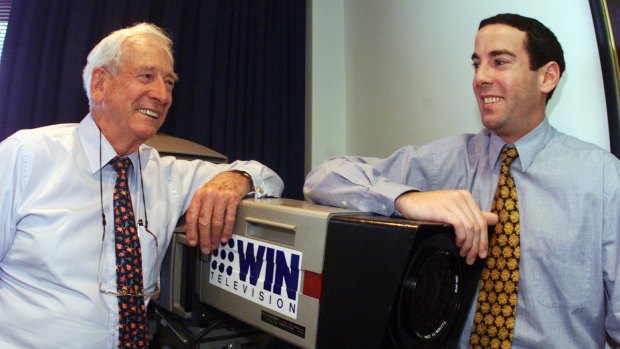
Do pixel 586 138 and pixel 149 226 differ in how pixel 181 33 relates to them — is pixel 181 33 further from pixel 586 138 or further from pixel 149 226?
pixel 586 138

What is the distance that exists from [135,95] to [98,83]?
0.12 meters

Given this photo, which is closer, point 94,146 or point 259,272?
point 259,272

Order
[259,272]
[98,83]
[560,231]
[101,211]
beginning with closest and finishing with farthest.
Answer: [259,272] < [560,231] < [101,211] < [98,83]

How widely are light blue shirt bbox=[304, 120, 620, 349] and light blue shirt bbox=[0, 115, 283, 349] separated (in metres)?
0.34

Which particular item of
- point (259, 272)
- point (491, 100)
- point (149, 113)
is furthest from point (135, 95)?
point (491, 100)

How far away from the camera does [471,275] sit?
829 millimetres

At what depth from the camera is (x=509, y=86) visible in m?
1.02

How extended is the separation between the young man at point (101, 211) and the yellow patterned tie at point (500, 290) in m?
0.56

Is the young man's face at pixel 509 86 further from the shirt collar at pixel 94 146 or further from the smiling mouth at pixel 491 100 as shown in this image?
the shirt collar at pixel 94 146

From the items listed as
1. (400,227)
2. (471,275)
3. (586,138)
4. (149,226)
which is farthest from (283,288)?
(586,138)

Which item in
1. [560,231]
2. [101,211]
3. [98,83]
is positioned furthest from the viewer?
[98,83]

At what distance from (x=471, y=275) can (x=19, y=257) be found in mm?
982

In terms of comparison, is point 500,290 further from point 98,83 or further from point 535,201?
point 98,83

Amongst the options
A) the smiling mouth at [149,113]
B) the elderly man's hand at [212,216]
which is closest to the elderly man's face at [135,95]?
the smiling mouth at [149,113]
